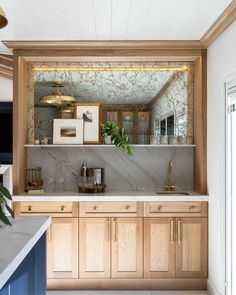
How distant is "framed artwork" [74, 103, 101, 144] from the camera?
4293mm

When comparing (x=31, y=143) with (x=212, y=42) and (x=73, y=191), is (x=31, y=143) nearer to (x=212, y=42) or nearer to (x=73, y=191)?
(x=73, y=191)

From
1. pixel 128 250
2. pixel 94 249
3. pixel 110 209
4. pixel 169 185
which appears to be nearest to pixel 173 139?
pixel 169 185

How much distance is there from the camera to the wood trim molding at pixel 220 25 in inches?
117

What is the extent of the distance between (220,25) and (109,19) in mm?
969

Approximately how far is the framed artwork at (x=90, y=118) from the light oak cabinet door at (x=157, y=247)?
3.64ft

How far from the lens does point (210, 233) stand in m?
3.81

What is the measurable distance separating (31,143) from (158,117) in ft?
4.85

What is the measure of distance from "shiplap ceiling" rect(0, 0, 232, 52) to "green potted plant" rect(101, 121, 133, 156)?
981mm

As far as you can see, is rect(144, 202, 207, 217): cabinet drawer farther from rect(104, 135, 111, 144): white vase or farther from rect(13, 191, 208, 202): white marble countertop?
rect(104, 135, 111, 144): white vase

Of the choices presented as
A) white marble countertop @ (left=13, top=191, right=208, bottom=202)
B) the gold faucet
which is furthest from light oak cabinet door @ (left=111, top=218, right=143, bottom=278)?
the gold faucet

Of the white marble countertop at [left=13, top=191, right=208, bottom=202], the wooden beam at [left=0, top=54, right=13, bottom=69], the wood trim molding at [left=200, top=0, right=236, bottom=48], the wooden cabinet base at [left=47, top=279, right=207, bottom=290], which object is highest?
the wooden beam at [left=0, top=54, right=13, bottom=69]

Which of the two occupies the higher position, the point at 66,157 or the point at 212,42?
the point at 212,42

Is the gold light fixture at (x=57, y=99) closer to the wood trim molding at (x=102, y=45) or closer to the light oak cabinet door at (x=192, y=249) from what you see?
the wood trim molding at (x=102, y=45)

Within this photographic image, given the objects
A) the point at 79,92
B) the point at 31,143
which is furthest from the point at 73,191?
the point at 79,92
